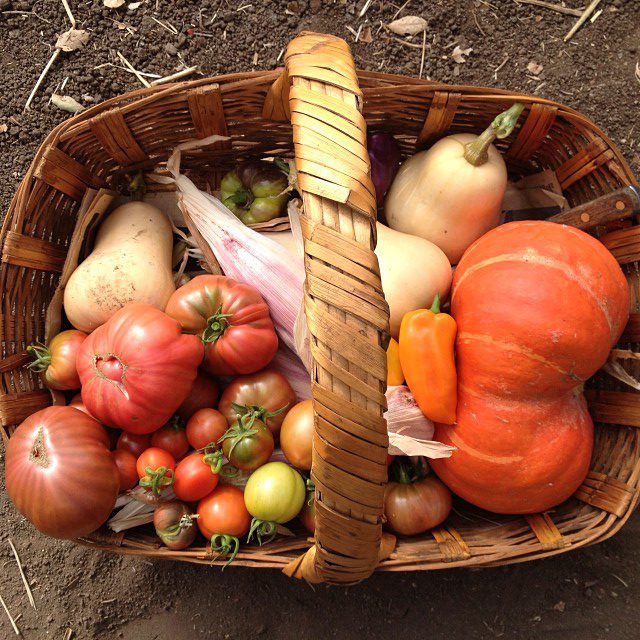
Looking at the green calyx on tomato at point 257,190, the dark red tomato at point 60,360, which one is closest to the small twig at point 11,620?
the dark red tomato at point 60,360

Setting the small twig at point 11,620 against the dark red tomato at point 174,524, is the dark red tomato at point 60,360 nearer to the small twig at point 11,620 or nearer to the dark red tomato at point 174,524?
the dark red tomato at point 174,524

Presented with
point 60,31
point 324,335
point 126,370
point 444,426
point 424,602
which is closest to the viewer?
point 324,335

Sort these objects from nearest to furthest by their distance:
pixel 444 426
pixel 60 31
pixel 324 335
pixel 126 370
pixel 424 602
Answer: pixel 324 335
pixel 126 370
pixel 444 426
pixel 424 602
pixel 60 31

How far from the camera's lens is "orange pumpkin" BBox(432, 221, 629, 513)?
3.12ft

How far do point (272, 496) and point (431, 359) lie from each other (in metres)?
0.36

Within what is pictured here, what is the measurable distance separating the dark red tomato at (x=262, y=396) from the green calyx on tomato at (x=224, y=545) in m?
0.20

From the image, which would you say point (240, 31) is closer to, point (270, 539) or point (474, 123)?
point (474, 123)

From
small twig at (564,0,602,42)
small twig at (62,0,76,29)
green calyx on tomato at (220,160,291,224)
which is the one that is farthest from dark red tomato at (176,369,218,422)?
small twig at (564,0,602,42)

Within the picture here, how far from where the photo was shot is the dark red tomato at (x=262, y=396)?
1.09 m

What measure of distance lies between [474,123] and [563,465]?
663 mm

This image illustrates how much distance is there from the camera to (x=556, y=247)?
98cm

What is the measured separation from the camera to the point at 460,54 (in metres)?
1.48

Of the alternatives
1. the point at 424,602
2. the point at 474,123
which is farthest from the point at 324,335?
the point at 424,602

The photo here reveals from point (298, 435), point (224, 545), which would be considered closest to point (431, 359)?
point (298, 435)
